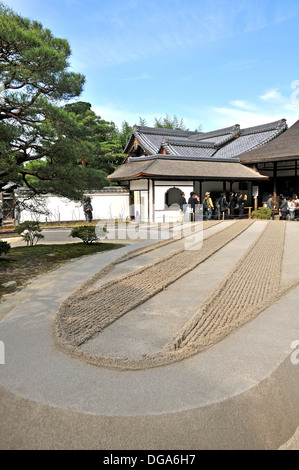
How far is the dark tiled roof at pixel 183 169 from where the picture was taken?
19.0m

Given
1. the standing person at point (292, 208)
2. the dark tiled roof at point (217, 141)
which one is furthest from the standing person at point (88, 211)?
the standing person at point (292, 208)

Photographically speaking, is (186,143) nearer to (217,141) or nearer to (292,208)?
(217,141)

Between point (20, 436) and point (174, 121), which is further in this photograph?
point (174, 121)

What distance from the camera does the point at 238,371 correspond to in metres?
3.06

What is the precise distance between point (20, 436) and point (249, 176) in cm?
2075

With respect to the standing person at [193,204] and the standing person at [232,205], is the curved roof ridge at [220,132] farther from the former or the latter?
the standing person at [193,204]

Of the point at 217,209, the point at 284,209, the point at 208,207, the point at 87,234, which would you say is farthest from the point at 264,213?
the point at 87,234

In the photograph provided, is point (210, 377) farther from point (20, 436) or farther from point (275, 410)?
point (20, 436)

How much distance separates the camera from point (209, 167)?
21.2 m

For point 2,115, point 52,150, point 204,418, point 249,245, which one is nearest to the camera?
point 204,418

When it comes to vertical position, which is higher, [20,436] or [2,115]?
[2,115]

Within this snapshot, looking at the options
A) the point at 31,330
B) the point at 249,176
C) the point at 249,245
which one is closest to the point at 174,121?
the point at 249,176

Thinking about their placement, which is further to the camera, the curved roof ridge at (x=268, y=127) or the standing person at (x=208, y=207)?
the curved roof ridge at (x=268, y=127)

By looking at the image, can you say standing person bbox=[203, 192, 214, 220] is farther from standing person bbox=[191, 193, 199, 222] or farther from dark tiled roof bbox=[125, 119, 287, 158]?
dark tiled roof bbox=[125, 119, 287, 158]
